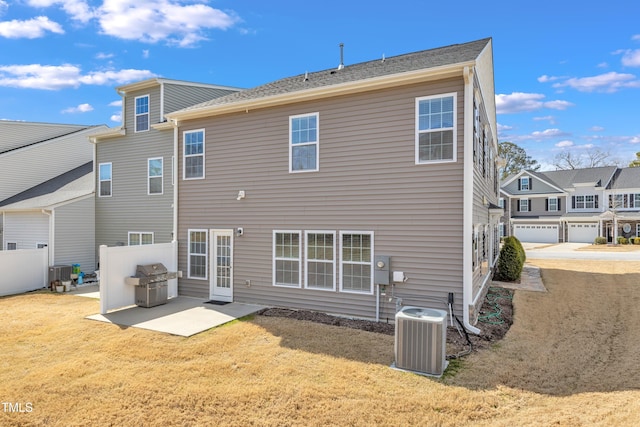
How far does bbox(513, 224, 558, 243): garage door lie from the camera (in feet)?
116

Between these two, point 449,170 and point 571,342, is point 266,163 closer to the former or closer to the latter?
point 449,170

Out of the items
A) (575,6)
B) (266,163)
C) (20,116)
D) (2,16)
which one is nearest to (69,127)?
(20,116)

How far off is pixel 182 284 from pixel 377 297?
20.1ft

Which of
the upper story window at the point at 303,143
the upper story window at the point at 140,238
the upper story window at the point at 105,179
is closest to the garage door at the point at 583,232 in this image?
the upper story window at the point at 303,143

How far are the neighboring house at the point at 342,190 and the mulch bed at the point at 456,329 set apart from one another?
0.30 m

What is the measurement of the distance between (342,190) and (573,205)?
3608 centimetres

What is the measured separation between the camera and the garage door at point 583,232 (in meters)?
33.7

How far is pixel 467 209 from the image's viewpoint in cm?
734

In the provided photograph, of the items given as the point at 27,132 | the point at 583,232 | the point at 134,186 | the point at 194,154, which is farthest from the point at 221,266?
the point at 583,232

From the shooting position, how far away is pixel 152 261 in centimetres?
1018

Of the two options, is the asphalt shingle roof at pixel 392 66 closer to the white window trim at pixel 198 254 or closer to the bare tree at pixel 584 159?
the white window trim at pixel 198 254

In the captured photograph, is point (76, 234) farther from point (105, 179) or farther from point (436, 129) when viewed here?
point (436, 129)

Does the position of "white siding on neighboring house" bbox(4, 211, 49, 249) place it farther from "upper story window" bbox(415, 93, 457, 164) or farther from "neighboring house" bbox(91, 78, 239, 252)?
"upper story window" bbox(415, 93, 457, 164)

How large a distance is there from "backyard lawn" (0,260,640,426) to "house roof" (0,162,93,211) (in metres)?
8.03
